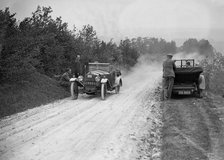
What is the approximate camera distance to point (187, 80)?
13.8 metres

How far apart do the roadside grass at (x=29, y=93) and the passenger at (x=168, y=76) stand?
5.02 m

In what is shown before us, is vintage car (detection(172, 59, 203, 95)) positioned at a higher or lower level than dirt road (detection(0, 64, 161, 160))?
higher

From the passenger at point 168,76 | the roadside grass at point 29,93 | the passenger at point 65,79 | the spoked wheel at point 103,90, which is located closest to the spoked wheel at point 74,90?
the roadside grass at point 29,93

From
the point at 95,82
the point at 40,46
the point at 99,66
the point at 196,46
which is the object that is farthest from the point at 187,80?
the point at 196,46

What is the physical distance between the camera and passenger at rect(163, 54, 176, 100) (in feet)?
42.5

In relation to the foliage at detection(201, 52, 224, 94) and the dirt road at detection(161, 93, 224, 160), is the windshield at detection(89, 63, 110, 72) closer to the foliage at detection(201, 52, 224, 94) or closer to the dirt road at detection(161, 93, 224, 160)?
the dirt road at detection(161, 93, 224, 160)

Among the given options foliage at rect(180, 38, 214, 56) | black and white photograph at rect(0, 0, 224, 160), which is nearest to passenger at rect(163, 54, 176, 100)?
black and white photograph at rect(0, 0, 224, 160)

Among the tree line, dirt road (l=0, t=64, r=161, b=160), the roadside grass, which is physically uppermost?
the tree line

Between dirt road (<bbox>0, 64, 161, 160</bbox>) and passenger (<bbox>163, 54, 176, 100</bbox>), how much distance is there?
1.56 metres

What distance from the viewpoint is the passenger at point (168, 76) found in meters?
12.9

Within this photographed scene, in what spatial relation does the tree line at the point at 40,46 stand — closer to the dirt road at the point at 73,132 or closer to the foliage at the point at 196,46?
the dirt road at the point at 73,132

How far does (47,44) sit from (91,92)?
482cm

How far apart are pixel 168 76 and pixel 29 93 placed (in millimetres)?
5923

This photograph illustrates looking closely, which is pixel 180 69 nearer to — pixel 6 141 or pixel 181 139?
pixel 181 139
